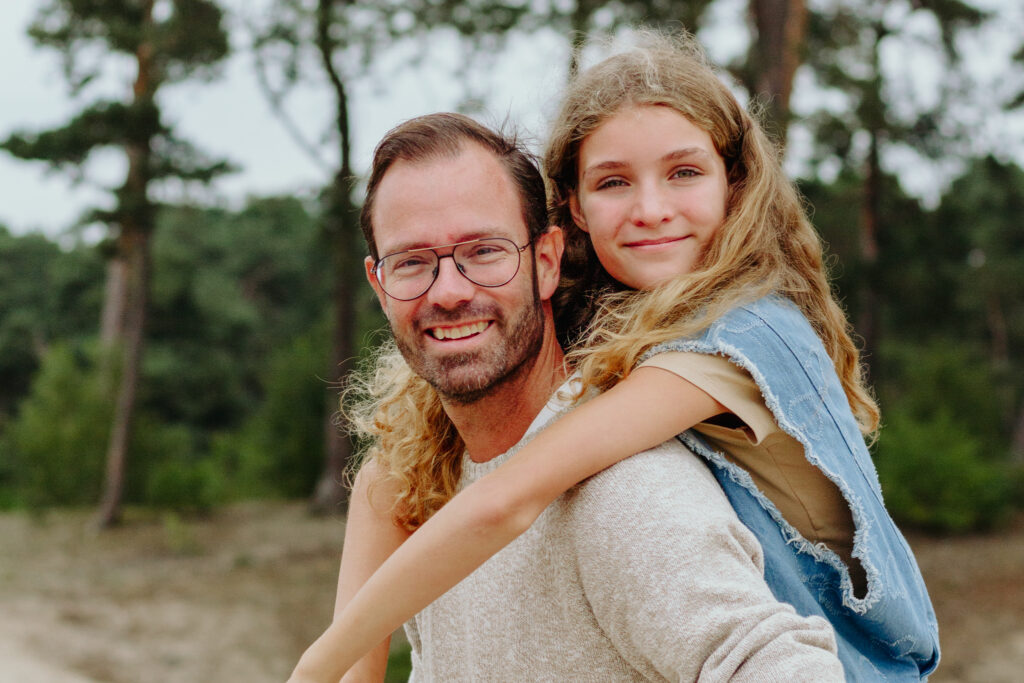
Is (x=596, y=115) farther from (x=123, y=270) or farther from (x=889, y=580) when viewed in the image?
(x=123, y=270)

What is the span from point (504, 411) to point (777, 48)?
1061cm

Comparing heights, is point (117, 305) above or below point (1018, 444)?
above

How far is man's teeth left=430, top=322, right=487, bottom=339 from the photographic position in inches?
69.3

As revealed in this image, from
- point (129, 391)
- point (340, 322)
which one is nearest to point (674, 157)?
point (340, 322)

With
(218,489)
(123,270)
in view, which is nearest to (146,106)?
(218,489)

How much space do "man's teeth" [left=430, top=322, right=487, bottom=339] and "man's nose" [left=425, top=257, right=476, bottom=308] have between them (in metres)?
0.05

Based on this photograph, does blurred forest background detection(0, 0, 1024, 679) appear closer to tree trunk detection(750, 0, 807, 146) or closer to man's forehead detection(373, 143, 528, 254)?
tree trunk detection(750, 0, 807, 146)

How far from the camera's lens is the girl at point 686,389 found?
5.13ft

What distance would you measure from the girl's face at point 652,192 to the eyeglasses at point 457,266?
0.35 metres

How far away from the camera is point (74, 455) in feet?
57.8

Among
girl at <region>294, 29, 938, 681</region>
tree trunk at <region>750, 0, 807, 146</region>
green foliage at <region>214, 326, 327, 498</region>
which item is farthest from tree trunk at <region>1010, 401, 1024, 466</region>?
girl at <region>294, 29, 938, 681</region>

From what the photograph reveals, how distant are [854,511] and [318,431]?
17.9 meters

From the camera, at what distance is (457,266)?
1756 millimetres

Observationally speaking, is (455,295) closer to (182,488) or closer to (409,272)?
(409,272)
